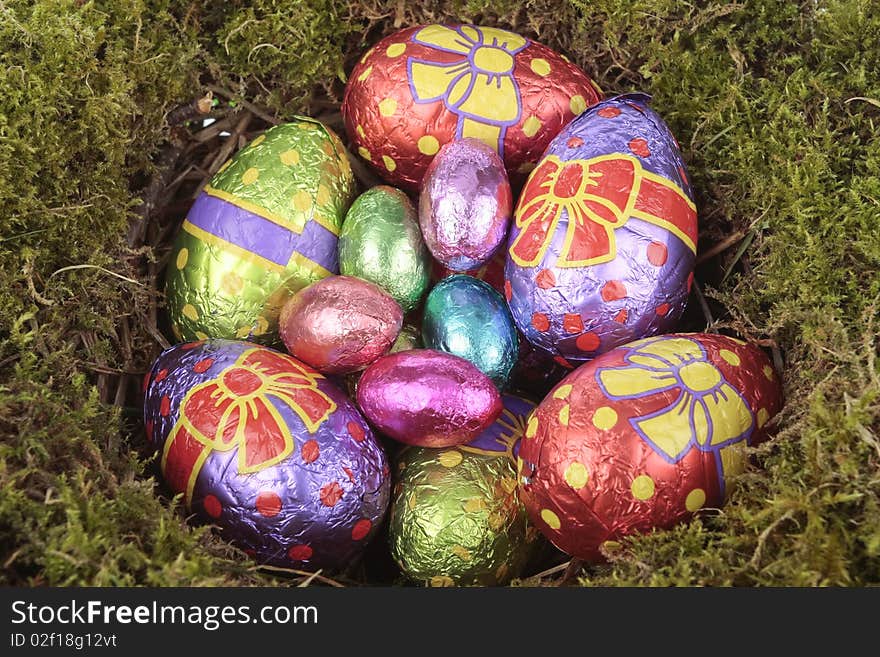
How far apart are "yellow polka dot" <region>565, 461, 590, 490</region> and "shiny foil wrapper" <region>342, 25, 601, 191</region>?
808mm

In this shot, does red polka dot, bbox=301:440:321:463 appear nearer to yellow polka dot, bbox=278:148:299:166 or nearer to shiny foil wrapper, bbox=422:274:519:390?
shiny foil wrapper, bbox=422:274:519:390

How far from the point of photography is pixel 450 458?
1.66 metres

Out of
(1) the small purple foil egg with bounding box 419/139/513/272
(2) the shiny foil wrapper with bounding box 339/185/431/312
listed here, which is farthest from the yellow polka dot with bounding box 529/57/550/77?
(2) the shiny foil wrapper with bounding box 339/185/431/312

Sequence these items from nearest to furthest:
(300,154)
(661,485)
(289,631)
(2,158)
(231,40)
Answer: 1. (289,631)
2. (661,485)
3. (2,158)
4. (300,154)
5. (231,40)

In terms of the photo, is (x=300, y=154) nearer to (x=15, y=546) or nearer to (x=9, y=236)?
(x=9, y=236)

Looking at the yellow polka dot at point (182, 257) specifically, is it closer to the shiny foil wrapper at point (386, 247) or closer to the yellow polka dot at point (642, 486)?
the shiny foil wrapper at point (386, 247)

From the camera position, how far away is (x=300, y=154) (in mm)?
1829

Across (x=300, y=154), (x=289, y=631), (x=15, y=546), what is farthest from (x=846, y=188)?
(x=15, y=546)

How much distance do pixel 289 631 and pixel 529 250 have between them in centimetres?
89

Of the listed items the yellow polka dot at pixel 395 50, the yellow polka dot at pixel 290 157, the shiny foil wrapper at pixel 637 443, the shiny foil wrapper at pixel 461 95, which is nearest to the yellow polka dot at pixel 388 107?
the shiny foil wrapper at pixel 461 95

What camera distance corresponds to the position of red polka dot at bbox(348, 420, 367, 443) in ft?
5.22

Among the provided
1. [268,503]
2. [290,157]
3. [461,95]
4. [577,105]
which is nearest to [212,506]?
[268,503]

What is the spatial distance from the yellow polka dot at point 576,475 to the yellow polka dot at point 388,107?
3.04ft

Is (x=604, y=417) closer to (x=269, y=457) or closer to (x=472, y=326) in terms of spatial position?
(x=472, y=326)
